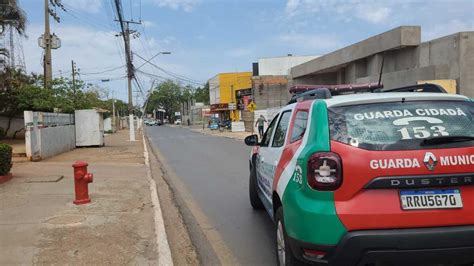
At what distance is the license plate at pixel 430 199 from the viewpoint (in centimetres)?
369

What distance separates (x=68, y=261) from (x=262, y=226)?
111 inches

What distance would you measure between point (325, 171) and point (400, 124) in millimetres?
744

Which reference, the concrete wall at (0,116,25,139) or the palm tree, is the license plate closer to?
the palm tree

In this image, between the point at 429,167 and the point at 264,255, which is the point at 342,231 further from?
the point at 264,255

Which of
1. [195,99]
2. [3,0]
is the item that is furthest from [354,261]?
[195,99]

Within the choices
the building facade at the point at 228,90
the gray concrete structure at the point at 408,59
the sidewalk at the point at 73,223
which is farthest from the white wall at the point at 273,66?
the sidewalk at the point at 73,223

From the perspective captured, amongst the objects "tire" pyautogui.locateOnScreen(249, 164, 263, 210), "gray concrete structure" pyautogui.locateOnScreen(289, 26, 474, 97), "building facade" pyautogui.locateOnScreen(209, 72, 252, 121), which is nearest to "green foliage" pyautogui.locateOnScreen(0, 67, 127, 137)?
"gray concrete structure" pyautogui.locateOnScreen(289, 26, 474, 97)

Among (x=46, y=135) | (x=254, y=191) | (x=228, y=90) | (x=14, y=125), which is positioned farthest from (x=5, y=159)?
(x=228, y=90)

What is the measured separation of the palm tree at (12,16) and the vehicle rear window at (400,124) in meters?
24.5

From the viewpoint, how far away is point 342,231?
11.9 ft

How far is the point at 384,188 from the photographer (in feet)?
12.1

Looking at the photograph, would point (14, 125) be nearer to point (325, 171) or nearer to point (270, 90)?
point (270, 90)

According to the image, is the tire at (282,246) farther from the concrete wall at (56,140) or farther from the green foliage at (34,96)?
the green foliage at (34,96)

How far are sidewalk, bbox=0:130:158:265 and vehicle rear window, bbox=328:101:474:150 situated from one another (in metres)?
2.69
